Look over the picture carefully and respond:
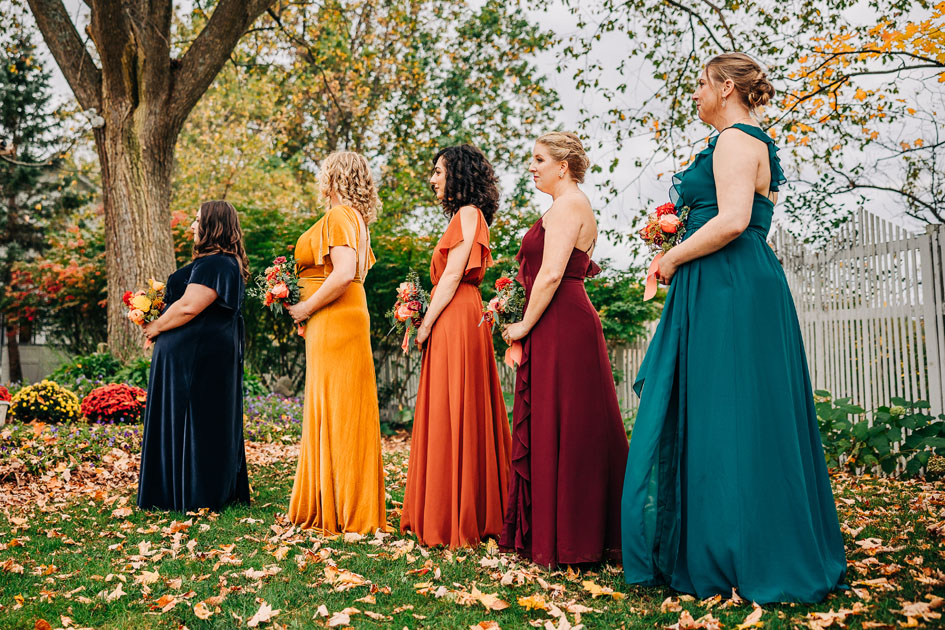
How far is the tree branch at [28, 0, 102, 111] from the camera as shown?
1039 cm

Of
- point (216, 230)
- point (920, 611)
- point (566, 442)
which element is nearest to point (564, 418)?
point (566, 442)

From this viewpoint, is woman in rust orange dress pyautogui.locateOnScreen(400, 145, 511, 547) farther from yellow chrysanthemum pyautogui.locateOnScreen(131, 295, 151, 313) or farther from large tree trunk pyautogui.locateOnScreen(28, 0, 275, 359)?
large tree trunk pyautogui.locateOnScreen(28, 0, 275, 359)

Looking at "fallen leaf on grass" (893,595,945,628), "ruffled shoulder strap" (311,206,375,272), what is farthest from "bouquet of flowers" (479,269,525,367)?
"fallen leaf on grass" (893,595,945,628)

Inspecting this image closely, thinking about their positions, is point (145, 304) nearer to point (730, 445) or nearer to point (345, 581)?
point (345, 581)

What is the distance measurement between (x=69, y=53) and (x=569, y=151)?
9.57m

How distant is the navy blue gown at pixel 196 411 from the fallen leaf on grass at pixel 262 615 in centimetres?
245

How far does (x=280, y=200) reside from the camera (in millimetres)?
21844

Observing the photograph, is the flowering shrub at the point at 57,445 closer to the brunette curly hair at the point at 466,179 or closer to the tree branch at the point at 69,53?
the brunette curly hair at the point at 466,179

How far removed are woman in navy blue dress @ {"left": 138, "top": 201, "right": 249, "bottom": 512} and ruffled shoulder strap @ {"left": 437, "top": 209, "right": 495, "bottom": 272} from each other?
1.99 meters

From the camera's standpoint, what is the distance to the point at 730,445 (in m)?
3.26

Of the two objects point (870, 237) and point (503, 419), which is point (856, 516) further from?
point (870, 237)

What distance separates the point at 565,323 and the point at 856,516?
2900 millimetres

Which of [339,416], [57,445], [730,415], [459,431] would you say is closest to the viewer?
[730,415]

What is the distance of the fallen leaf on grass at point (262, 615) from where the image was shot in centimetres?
310
